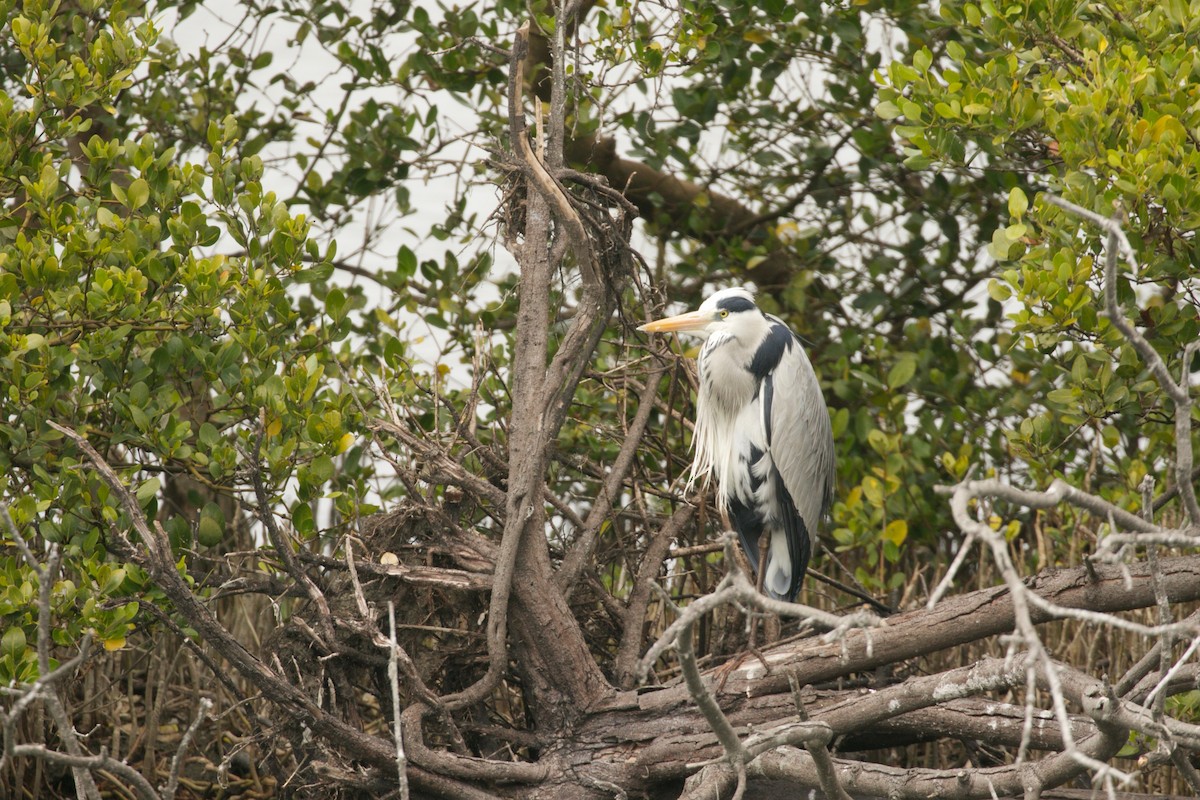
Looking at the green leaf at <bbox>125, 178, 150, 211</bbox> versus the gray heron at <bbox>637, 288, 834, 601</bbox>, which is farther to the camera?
the gray heron at <bbox>637, 288, 834, 601</bbox>

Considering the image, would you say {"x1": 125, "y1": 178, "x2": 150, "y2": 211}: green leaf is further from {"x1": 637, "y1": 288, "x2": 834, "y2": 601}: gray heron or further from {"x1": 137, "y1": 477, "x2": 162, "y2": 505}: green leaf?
{"x1": 637, "y1": 288, "x2": 834, "y2": 601}: gray heron

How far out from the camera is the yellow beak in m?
2.97

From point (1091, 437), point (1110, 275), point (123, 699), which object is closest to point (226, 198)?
point (123, 699)

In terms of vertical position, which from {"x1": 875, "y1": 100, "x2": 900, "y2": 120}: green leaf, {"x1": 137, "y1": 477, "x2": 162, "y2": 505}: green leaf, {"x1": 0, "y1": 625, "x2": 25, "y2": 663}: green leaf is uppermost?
{"x1": 875, "y1": 100, "x2": 900, "y2": 120}: green leaf

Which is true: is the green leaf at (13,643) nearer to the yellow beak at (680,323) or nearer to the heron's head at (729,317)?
the yellow beak at (680,323)

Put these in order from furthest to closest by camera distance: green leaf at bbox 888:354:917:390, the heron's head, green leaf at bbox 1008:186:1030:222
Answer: green leaf at bbox 888:354:917:390
the heron's head
green leaf at bbox 1008:186:1030:222

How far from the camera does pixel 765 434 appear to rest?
→ 336 centimetres

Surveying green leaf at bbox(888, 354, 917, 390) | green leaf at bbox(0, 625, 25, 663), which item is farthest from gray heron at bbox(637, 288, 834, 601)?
green leaf at bbox(0, 625, 25, 663)

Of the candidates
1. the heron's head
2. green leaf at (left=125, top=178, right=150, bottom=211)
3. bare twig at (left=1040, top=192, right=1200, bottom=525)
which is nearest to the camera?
bare twig at (left=1040, top=192, right=1200, bottom=525)

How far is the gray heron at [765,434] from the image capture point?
3.31 m

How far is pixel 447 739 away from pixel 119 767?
38.4 inches

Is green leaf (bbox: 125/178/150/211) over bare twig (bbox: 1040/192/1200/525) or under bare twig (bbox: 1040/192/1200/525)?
over

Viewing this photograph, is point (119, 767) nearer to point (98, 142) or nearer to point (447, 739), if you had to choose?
point (447, 739)

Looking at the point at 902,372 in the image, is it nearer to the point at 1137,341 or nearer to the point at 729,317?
the point at 729,317
